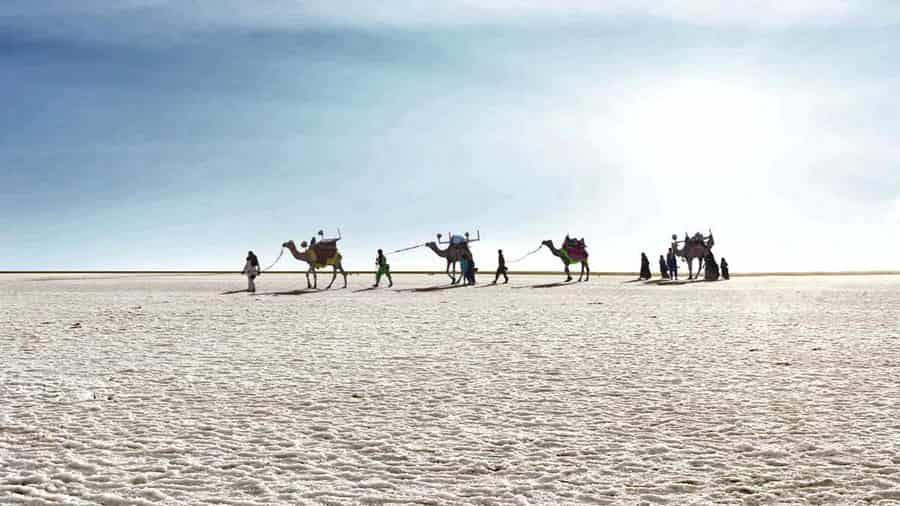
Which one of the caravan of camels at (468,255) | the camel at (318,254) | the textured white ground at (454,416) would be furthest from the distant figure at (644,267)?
the textured white ground at (454,416)

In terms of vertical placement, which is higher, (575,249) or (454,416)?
(575,249)

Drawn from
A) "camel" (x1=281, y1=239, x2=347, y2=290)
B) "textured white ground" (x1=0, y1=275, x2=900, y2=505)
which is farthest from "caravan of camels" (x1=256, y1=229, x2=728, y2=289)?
"textured white ground" (x1=0, y1=275, x2=900, y2=505)

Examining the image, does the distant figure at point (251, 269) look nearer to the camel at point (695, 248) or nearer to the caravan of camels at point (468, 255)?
the caravan of camels at point (468, 255)

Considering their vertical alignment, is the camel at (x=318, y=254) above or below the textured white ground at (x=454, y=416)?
above

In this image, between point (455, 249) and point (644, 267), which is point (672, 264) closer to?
point (644, 267)

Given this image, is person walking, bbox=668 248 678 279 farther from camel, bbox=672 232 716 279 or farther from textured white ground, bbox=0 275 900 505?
textured white ground, bbox=0 275 900 505

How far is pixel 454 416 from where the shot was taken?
723cm

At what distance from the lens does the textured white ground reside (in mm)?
5062

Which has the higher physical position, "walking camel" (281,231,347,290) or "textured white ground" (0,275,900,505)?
"walking camel" (281,231,347,290)

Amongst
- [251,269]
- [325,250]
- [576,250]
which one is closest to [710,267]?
[576,250]

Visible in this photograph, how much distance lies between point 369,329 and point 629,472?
10.8 m

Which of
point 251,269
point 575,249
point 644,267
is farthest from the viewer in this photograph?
point 644,267

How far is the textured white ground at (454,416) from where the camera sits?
16.6 feet

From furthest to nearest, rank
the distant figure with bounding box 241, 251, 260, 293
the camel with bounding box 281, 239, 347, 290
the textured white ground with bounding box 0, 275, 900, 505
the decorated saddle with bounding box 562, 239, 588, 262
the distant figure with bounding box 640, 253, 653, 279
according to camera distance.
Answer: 1. the distant figure with bounding box 640, 253, 653, 279
2. the decorated saddle with bounding box 562, 239, 588, 262
3. the camel with bounding box 281, 239, 347, 290
4. the distant figure with bounding box 241, 251, 260, 293
5. the textured white ground with bounding box 0, 275, 900, 505
